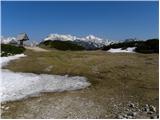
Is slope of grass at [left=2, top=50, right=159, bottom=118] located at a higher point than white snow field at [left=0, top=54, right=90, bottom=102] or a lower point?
lower

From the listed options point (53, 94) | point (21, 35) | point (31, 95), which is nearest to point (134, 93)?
point (53, 94)

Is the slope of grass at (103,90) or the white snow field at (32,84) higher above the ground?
the white snow field at (32,84)

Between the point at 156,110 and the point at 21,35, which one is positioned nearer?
the point at 156,110

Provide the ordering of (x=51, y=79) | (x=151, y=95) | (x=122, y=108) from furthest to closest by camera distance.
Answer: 1. (x=51, y=79)
2. (x=151, y=95)
3. (x=122, y=108)

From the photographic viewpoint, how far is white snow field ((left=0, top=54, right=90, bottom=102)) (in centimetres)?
1970

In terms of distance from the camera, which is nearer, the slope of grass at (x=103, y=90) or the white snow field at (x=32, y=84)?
the slope of grass at (x=103, y=90)

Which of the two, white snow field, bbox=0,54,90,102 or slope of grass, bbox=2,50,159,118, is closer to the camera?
slope of grass, bbox=2,50,159,118

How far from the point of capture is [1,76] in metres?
25.6

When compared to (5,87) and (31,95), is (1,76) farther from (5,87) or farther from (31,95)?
(31,95)

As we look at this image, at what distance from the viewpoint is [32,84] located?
22469 millimetres

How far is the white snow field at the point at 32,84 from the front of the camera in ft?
64.6

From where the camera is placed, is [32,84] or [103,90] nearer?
[103,90]

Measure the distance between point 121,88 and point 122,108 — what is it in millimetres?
4555

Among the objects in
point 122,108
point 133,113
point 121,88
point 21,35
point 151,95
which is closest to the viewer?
point 133,113
